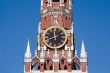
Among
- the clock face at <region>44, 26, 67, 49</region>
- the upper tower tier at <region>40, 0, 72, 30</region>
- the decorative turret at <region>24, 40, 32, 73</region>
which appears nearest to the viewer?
the decorative turret at <region>24, 40, 32, 73</region>

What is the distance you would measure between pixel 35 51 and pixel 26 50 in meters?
1.14

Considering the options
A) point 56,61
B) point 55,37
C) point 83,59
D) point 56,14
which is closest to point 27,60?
point 56,61

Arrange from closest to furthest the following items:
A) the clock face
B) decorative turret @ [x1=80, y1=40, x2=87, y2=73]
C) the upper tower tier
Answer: decorative turret @ [x1=80, y1=40, x2=87, y2=73] < the clock face < the upper tower tier

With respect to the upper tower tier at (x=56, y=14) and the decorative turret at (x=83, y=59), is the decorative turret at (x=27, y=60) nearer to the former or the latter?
the upper tower tier at (x=56, y=14)

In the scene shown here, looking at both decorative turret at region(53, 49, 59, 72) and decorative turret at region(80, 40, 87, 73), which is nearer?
decorative turret at region(80, 40, 87, 73)

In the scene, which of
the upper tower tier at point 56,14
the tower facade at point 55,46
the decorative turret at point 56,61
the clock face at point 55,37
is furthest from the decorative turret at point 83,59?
the upper tower tier at point 56,14

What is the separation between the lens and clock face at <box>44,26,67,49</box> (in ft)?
263

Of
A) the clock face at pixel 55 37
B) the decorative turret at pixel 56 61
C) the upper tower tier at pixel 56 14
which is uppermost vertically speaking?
the upper tower tier at pixel 56 14

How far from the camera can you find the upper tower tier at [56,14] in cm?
8244

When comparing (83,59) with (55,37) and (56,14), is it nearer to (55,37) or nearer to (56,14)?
(55,37)

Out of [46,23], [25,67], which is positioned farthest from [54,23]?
[25,67]

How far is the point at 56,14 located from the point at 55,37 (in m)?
3.87

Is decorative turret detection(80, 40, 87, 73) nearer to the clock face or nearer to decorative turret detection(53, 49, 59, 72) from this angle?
the clock face

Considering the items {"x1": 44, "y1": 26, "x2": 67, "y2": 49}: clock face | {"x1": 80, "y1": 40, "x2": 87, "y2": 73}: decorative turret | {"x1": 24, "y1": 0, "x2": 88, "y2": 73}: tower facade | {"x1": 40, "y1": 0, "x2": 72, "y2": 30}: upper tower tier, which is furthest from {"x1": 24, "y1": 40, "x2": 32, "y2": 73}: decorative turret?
{"x1": 80, "y1": 40, "x2": 87, "y2": 73}: decorative turret
